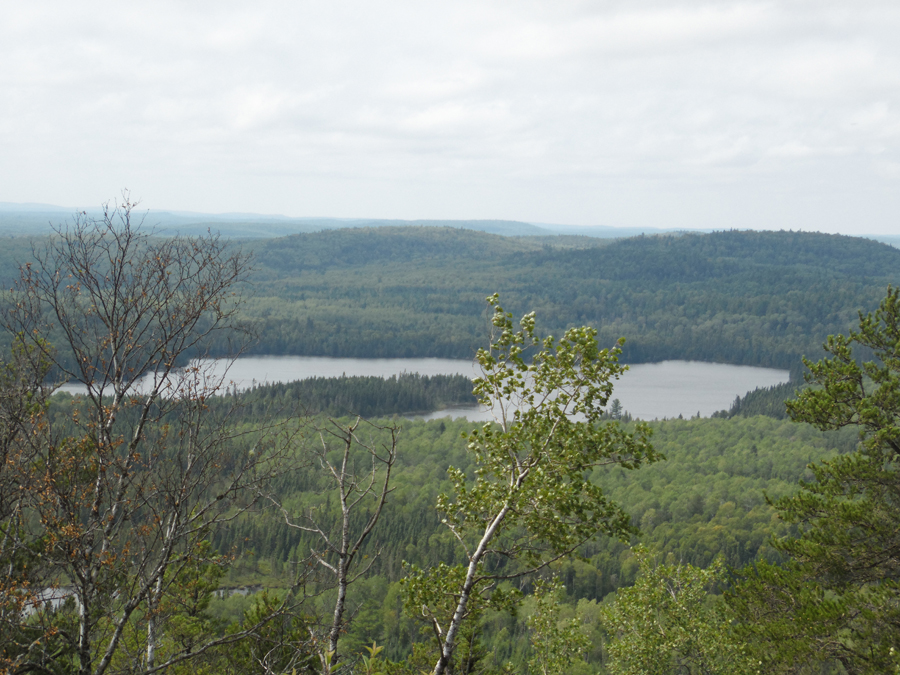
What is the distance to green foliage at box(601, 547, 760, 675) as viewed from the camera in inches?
676

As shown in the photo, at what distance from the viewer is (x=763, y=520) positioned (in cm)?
7344

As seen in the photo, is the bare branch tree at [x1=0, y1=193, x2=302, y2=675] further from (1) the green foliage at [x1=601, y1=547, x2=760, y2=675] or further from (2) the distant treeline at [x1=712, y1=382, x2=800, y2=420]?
(2) the distant treeline at [x1=712, y1=382, x2=800, y2=420]

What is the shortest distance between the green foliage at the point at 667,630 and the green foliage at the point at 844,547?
1.00 metres

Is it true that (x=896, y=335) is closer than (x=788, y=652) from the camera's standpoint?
No

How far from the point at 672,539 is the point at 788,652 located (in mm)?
58216

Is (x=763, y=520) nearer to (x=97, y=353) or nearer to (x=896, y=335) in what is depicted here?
(x=896, y=335)

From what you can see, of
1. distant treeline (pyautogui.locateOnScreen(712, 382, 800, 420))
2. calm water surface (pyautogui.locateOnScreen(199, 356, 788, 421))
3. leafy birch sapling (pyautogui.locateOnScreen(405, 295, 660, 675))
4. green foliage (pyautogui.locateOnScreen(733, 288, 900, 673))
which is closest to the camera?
leafy birch sapling (pyautogui.locateOnScreen(405, 295, 660, 675))

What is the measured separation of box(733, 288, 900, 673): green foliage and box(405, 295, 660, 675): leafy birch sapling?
25.3 feet

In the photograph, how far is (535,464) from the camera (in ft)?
32.5

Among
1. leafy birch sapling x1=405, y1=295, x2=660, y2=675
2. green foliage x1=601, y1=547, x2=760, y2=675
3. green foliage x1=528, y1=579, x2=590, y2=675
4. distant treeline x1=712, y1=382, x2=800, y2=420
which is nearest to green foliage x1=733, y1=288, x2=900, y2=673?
green foliage x1=601, y1=547, x2=760, y2=675

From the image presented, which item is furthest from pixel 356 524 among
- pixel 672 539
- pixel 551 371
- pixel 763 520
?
pixel 551 371

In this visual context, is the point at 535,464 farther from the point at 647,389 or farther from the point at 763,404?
the point at 647,389

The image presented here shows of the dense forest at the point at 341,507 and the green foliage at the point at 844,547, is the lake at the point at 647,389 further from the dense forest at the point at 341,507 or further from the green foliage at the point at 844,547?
the green foliage at the point at 844,547

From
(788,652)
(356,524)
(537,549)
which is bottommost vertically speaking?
(356,524)
